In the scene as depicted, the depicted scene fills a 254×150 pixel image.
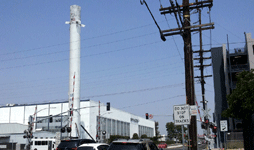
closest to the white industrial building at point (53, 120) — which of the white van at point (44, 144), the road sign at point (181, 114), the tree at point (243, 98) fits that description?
the white van at point (44, 144)

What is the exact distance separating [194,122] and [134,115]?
309 feet

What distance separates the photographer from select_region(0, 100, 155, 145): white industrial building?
74438 mm

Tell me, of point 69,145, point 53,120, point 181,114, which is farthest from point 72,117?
point 181,114

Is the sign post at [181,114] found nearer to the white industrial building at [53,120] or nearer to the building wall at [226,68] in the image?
the building wall at [226,68]

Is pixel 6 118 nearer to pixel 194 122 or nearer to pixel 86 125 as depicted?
pixel 86 125

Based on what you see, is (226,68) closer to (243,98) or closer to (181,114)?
(243,98)

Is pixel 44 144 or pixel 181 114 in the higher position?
pixel 181 114

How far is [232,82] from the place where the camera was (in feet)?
194

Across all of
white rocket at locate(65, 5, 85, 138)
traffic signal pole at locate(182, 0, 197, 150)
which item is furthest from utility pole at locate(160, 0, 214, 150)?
white rocket at locate(65, 5, 85, 138)

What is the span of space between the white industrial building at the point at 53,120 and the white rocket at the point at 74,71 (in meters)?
11.8

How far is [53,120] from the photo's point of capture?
80.5m

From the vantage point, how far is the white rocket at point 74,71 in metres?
55.0

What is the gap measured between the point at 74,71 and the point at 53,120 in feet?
94.2

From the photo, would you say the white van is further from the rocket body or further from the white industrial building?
the white industrial building
